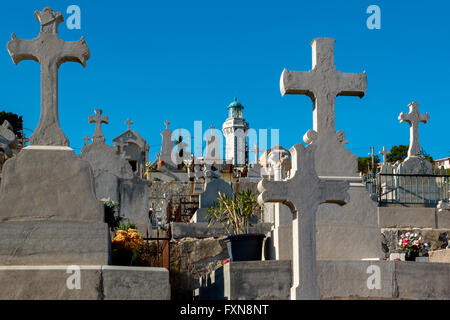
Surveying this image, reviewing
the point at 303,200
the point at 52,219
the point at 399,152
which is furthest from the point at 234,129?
the point at 52,219

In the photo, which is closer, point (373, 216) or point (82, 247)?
point (82, 247)

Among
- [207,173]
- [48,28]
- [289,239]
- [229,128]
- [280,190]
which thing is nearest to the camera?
[280,190]

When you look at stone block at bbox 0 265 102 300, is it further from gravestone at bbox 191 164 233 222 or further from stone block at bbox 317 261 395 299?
gravestone at bbox 191 164 233 222

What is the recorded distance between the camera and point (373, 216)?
845 centimetres

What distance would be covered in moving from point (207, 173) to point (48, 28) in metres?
9.41

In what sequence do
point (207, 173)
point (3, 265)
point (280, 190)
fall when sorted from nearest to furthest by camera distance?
point (3, 265)
point (280, 190)
point (207, 173)

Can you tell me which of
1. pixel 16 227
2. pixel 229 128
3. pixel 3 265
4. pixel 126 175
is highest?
pixel 229 128

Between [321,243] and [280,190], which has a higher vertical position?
[280,190]

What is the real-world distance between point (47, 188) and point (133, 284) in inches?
59.4

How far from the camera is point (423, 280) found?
23.9 feet

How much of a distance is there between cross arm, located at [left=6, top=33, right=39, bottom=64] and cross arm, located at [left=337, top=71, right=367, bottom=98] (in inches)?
164

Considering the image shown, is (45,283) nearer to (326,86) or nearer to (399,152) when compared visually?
(326,86)

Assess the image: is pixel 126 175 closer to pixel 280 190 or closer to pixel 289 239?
pixel 289 239
